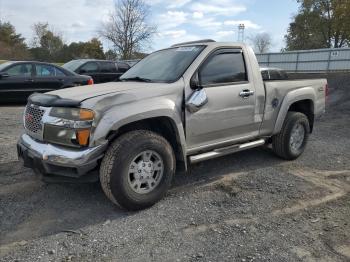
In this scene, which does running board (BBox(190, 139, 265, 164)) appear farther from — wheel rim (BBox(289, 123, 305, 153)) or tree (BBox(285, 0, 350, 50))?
tree (BBox(285, 0, 350, 50))

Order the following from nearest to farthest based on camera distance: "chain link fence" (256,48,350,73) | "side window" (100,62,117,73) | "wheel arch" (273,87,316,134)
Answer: "wheel arch" (273,87,316,134) < "side window" (100,62,117,73) < "chain link fence" (256,48,350,73)

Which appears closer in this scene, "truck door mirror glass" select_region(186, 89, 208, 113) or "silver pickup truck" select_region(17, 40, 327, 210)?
"silver pickup truck" select_region(17, 40, 327, 210)

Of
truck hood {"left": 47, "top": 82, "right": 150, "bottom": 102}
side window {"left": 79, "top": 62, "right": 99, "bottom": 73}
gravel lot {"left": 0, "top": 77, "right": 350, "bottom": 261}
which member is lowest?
gravel lot {"left": 0, "top": 77, "right": 350, "bottom": 261}

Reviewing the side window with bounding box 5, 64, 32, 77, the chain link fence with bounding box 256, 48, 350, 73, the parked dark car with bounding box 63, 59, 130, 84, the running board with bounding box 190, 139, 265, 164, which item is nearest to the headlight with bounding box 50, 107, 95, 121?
the running board with bounding box 190, 139, 265, 164

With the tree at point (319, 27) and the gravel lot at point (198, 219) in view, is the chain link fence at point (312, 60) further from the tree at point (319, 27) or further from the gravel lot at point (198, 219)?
the tree at point (319, 27)

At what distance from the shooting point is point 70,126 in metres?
3.56

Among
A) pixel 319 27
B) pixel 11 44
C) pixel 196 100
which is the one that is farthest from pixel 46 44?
pixel 196 100

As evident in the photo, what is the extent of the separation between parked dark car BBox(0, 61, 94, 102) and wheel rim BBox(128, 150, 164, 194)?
757cm

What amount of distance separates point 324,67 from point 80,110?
18.3 metres

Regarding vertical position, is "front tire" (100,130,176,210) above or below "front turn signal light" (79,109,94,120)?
below

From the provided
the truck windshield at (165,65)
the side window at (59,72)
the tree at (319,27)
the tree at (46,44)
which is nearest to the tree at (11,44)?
the tree at (46,44)

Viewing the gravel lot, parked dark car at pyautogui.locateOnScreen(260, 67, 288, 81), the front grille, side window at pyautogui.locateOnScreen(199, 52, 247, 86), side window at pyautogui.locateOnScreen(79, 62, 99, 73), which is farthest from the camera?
side window at pyautogui.locateOnScreen(79, 62, 99, 73)

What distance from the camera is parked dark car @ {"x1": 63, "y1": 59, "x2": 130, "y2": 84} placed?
14.2 meters

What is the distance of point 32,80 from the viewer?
34.2 ft
